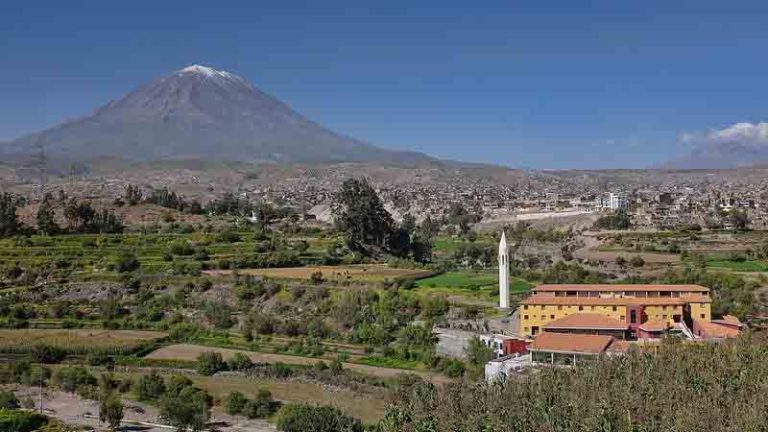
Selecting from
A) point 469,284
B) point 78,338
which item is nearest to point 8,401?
point 78,338

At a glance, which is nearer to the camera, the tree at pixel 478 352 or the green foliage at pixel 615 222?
the tree at pixel 478 352

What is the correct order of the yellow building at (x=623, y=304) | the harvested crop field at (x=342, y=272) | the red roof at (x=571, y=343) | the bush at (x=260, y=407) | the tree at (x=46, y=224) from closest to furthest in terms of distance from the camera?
1. the bush at (x=260, y=407)
2. the red roof at (x=571, y=343)
3. the yellow building at (x=623, y=304)
4. the harvested crop field at (x=342, y=272)
5. the tree at (x=46, y=224)

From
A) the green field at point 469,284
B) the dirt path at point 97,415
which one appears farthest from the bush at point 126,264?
the dirt path at point 97,415

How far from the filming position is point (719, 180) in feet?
520

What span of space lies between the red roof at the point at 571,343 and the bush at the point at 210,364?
11298 millimetres

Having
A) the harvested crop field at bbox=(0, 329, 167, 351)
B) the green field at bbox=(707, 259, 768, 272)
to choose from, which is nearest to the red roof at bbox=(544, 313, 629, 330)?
the green field at bbox=(707, 259, 768, 272)

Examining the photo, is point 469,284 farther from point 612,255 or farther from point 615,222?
point 615,222

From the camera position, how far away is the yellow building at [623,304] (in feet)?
102

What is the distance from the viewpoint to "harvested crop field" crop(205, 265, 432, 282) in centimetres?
4403

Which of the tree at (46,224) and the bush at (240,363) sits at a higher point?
the tree at (46,224)

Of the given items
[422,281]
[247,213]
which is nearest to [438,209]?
[247,213]

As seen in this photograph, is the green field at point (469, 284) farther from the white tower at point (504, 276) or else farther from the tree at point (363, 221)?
the tree at point (363, 221)

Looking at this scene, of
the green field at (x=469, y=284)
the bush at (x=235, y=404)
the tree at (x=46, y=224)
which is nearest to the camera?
the bush at (x=235, y=404)

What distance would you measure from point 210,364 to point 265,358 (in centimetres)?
251
